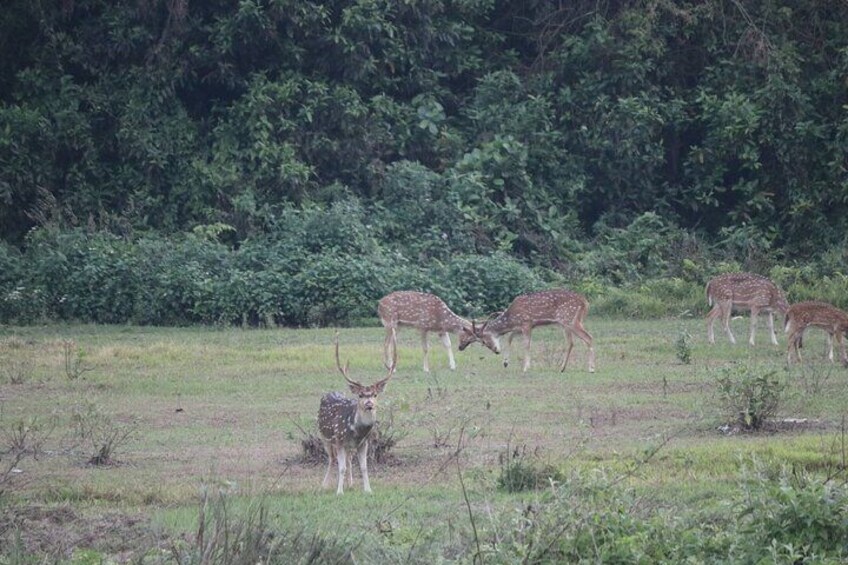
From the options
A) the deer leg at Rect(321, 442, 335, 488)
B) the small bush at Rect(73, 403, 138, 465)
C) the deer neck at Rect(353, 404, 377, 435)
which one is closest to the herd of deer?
the small bush at Rect(73, 403, 138, 465)

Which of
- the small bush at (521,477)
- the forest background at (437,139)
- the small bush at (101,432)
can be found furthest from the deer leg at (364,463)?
the forest background at (437,139)

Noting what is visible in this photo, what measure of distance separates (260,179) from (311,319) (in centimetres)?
493

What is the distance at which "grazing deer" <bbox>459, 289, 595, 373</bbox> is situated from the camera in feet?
61.3

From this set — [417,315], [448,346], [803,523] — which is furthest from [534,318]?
[803,523]

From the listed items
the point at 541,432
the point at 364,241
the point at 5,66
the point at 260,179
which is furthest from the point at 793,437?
the point at 5,66

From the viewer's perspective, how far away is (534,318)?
19047 mm

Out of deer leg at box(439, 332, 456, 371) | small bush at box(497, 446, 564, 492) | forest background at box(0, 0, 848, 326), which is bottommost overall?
small bush at box(497, 446, 564, 492)

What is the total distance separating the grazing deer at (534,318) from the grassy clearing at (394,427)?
0.39m

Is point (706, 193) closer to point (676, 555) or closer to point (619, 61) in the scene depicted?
point (619, 61)

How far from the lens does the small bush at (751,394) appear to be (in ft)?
42.4

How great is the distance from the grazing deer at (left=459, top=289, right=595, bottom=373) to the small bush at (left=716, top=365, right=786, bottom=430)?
206 inches

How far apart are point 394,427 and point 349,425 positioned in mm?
2044

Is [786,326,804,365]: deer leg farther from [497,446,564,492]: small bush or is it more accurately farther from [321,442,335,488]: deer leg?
[321,442,335,488]: deer leg

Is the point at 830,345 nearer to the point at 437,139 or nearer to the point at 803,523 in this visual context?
the point at 803,523
